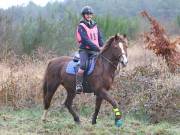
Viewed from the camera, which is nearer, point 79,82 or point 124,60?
point 124,60

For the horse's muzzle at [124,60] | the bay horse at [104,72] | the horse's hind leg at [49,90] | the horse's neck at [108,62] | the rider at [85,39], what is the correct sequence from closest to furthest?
1. the horse's muzzle at [124,60]
2. the bay horse at [104,72]
3. the horse's neck at [108,62]
4. the rider at [85,39]
5. the horse's hind leg at [49,90]

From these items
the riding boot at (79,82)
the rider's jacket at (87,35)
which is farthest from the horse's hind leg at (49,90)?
the rider's jacket at (87,35)

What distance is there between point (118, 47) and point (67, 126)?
6.96 feet

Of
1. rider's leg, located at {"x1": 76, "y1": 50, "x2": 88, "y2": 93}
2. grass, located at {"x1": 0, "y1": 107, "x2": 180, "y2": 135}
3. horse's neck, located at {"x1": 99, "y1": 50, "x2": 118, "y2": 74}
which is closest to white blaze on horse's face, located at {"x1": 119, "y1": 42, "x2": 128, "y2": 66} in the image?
horse's neck, located at {"x1": 99, "y1": 50, "x2": 118, "y2": 74}

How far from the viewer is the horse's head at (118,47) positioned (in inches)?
378

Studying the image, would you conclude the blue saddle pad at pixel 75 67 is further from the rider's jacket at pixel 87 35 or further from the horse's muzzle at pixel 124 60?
the horse's muzzle at pixel 124 60

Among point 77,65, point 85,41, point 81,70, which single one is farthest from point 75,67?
point 85,41

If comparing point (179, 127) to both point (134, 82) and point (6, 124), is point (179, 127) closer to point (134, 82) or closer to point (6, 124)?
point (134, 82)

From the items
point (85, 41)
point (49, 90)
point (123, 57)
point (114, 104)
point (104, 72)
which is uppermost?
point (85, 41)

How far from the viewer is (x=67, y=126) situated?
408 inches

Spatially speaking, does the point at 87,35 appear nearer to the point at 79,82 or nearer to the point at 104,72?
the point at 104,72

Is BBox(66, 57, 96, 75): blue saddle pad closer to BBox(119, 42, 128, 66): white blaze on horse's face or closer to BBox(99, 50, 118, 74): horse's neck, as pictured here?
BBox(99, 50, 118, 74): horse's neck

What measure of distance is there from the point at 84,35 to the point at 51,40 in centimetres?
1359

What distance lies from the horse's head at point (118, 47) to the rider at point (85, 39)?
368 mm
